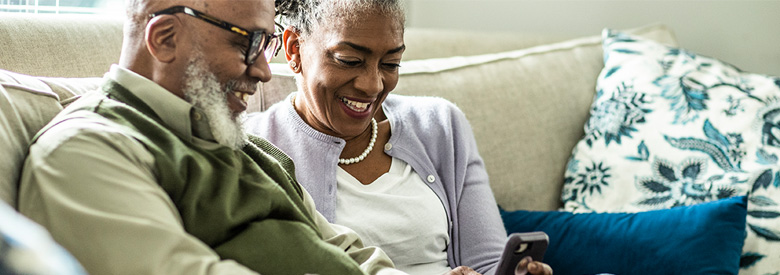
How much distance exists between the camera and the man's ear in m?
1.06

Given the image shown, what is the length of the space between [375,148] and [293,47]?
285 mm

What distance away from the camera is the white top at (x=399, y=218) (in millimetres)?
1489

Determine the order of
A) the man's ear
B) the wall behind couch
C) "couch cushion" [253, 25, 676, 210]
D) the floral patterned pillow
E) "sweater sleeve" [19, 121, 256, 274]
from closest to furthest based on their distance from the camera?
1. "sweater sleeve" [19, 121, 256, 274]
2. the man's ear
3. the floral patterned pillow
4. "couch cushion" [253, 25, 676, 210]
5. the wall behind couch

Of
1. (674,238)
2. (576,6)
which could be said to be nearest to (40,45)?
(674,238)

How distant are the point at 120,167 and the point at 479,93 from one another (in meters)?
1.25

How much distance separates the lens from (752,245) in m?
1.69

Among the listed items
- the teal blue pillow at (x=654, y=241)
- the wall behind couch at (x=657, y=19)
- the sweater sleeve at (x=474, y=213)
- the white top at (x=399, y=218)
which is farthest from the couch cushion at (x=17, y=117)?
the wall behind couch at (x=657, y=19)

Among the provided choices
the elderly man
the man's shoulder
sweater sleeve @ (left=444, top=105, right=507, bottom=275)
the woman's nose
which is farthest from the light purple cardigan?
the man's shoulder

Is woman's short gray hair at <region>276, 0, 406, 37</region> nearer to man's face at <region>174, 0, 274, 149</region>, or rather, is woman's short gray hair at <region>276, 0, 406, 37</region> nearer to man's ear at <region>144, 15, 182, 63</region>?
man's face at <region>174, 0, 274, 149</region>

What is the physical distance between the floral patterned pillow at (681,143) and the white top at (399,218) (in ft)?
1.80

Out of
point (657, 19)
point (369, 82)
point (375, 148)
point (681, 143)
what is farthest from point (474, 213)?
point (657, 19)

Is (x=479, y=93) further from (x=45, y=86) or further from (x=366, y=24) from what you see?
(x=45, y=86)

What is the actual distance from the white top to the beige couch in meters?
0.37

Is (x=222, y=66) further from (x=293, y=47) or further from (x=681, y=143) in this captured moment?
(x=681, y=143)
